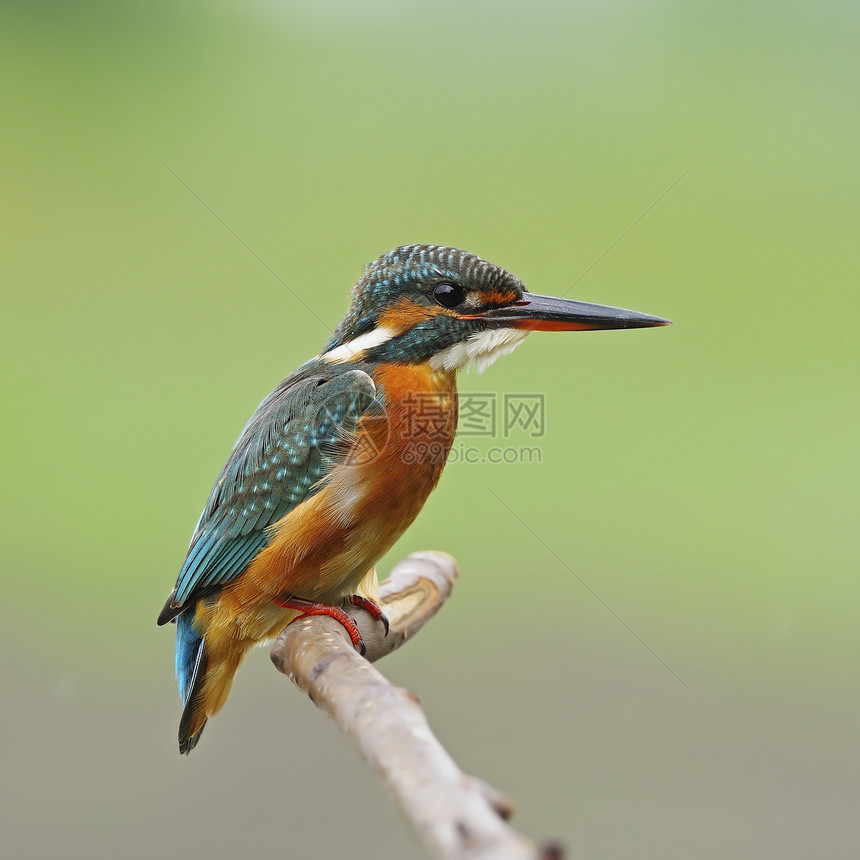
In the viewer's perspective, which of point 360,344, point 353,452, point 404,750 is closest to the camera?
point 404,750

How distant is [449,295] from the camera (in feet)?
5.43

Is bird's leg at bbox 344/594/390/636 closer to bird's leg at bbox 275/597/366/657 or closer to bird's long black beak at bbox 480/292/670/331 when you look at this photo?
bird's leg at bbox 275/597/366/657

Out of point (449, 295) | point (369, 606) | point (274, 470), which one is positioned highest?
point (449, 295)

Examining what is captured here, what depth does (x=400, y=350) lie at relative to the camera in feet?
5.53

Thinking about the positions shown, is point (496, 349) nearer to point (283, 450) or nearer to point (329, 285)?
point (283, 450)

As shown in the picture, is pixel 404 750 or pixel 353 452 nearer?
pixel 404 750

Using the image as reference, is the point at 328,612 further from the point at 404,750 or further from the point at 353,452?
the point at 404,750

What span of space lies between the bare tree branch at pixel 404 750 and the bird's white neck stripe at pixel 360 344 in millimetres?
489

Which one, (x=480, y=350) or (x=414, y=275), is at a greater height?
(x=414, y=275)

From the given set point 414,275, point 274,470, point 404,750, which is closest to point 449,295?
point 414,275

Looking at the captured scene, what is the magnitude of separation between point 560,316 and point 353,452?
1.50 feet

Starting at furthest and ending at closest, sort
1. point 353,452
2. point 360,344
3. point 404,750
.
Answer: point 360,344 → point 353,452 → point 404,750

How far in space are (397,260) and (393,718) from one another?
97 cm

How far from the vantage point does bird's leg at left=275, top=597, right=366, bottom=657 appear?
1.65m
